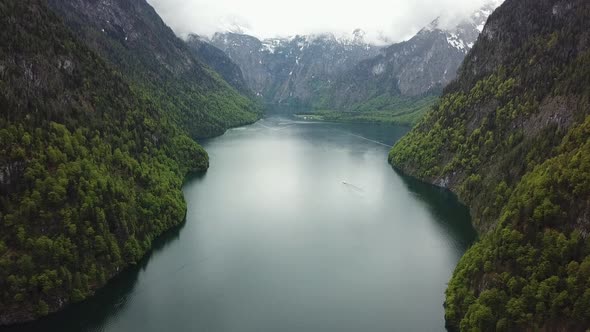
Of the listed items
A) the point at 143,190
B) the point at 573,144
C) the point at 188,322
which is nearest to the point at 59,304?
the point at 188,322

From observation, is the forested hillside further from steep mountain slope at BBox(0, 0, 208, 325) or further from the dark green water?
the dark green water

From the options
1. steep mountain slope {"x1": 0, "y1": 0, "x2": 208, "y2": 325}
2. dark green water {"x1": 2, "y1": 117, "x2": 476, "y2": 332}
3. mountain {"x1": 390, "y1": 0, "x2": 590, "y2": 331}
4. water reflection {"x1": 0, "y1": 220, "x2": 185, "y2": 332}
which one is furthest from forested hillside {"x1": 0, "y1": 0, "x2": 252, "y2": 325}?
mountain {"x1": 390, "y1": 0, "x2": 590, "y2": 331}

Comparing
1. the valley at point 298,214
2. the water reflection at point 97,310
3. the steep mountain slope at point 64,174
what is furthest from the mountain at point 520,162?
the steep mountain slope at point 64,174

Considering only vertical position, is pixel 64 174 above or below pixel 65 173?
below

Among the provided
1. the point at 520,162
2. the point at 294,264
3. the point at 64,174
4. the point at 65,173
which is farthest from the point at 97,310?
the point at 520,162

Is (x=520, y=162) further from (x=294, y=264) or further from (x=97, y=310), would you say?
(x=97, y=310)

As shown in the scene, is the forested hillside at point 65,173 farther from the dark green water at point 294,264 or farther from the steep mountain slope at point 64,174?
the dark green water at point 294,264
